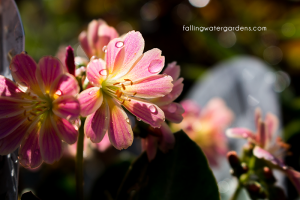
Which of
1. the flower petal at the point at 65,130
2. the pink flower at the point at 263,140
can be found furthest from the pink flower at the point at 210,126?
the flower petal at the point at 65,130

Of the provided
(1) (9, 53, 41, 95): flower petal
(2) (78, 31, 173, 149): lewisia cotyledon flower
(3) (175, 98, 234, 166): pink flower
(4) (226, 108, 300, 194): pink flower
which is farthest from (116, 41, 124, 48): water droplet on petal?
(3) (175, 98, 234, 166): pink flower

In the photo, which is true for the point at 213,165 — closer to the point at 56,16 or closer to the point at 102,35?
the point at 102,35

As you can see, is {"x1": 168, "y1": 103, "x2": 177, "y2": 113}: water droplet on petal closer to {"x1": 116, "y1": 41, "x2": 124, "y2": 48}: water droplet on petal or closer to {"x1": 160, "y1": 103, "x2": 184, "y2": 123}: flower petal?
{"x1": 160, "y1": 103, "x2": 184, "y2": 123}: flower petal

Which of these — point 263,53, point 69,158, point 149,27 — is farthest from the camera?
point 149,27

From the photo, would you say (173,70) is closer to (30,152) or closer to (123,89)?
(123,89)

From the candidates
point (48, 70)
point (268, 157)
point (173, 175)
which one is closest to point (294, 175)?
point (268, 157)

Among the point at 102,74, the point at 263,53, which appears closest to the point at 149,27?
the point at 263,53
